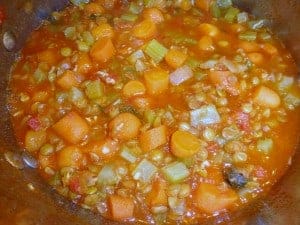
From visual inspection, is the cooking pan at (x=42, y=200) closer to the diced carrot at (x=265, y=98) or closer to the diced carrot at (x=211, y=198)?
the diced carrot at (x=211, y=198)

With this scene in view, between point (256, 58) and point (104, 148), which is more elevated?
point (256, 58)

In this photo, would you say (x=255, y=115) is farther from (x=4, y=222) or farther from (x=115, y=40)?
(x=4, y=222)

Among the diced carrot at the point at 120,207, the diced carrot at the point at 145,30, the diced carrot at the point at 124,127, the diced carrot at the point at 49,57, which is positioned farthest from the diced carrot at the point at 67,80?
the diced carrot at the point at 120,207

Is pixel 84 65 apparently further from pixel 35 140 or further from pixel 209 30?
pixel 209 30

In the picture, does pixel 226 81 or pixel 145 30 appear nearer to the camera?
pixel 226 81

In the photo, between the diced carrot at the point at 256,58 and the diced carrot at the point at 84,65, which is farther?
the diced carrot at the point at 256,58

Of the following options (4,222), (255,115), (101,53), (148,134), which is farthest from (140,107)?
(4,222)

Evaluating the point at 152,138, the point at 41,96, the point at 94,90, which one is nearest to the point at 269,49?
the point at 152,138
